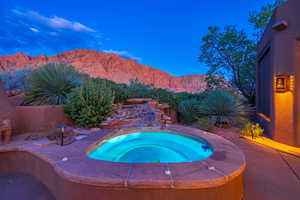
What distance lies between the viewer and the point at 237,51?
310 inches

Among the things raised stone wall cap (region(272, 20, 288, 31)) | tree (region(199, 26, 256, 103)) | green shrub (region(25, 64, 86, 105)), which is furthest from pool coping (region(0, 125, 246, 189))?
tree (region(199, 26, 256, 103))

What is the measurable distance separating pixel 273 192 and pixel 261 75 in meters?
5.52

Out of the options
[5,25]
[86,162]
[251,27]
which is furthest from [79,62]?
[86,162]

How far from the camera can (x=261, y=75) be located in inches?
233

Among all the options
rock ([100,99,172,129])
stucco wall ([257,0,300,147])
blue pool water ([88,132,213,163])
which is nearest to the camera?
blue pool water ([88,132,213,163])

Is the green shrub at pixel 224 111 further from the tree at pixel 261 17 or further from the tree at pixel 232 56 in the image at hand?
the tree at pixel 261 17

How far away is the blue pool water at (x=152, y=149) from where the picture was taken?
244 centimetres

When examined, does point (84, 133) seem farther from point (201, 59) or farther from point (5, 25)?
point (5, 25)

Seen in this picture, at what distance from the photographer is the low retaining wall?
10.3ft

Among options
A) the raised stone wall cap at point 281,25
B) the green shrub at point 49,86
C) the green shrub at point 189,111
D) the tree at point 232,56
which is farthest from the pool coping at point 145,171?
the tree at point 232,56

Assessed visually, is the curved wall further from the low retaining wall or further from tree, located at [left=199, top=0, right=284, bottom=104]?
tree, located at [left=199, top=0, right=284, bottom=104]

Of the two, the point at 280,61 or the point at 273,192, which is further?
the point at 280,61

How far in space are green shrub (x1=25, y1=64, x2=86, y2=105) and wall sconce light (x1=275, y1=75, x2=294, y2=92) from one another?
566 cm

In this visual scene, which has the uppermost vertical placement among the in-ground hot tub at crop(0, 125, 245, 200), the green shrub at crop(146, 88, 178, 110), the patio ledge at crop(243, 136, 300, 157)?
the green shrub at crop(146, 88, 178, 110)
